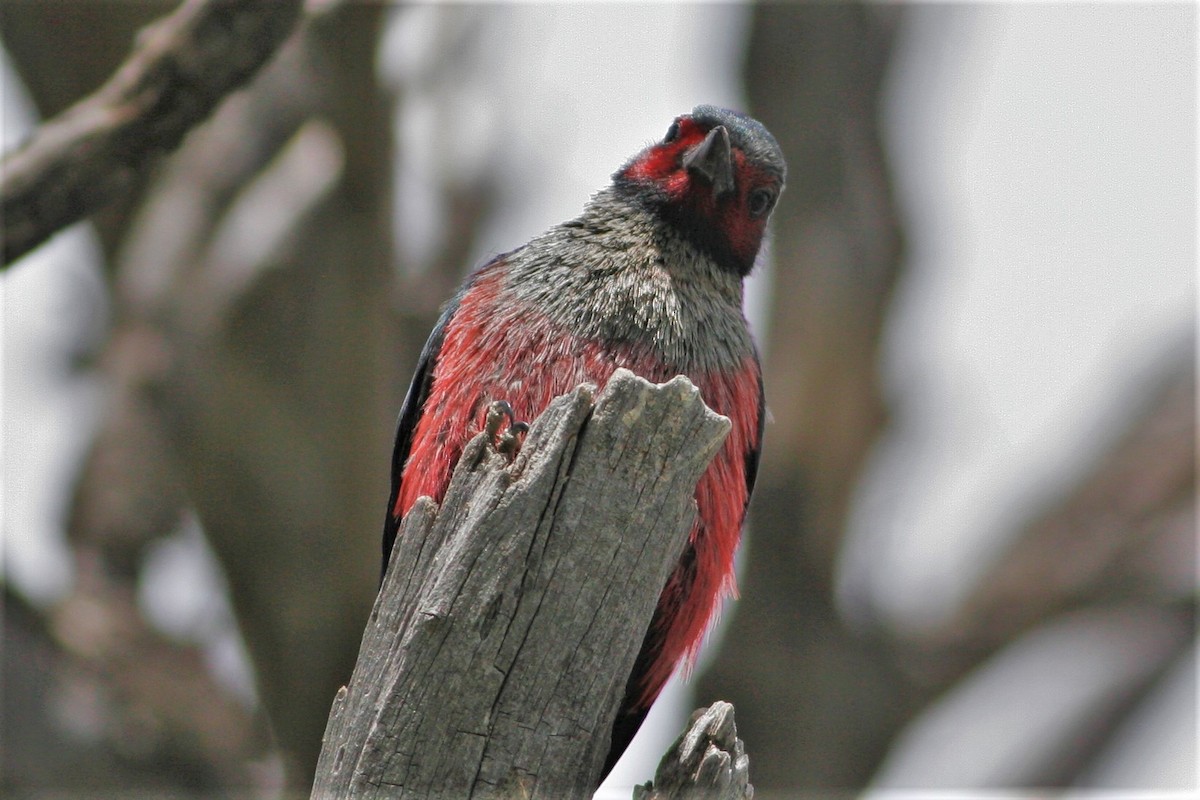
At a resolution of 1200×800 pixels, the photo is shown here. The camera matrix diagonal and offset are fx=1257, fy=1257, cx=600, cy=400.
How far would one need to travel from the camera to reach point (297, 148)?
9.02m

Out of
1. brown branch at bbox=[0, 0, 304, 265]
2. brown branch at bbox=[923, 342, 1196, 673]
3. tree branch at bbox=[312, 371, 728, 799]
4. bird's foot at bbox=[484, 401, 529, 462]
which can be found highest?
brown branch at bbox=[0, 0, 304, 265]

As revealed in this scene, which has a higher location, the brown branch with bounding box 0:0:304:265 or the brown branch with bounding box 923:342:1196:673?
the brown branch with bounding box 0:0:304:265

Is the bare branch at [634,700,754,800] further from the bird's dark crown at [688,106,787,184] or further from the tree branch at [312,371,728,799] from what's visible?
the bird's dark crown at [688,106,787,184]

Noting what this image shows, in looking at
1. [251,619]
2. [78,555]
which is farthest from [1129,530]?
[78,555]

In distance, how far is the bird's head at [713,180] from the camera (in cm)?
457

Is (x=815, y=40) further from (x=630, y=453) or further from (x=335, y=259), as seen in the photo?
(x=630, y=453)

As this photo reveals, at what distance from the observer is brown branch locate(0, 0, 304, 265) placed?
169 inches

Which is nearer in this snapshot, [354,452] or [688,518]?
[688,518]

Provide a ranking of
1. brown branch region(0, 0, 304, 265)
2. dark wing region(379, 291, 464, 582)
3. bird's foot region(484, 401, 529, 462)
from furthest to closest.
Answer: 1. dark wing region(379, 291, 464, 582)
2. brown branch region(0, 0, 304, 265)
3. bird's foot region(484, 401, 529, 462)

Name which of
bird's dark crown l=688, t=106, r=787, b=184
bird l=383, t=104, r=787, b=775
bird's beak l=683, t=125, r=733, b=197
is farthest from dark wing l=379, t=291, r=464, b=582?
bird's dark crown l=688, t=106, r=787, b=184

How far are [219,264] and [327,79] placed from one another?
5.41 feet

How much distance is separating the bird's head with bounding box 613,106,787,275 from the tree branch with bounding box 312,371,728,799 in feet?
5.52

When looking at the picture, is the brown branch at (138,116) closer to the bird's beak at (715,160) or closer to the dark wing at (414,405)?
the dark wing at (414,405)

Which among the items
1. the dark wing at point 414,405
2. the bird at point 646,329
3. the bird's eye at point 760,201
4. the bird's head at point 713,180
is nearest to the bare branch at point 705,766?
the bird at point 646,329
